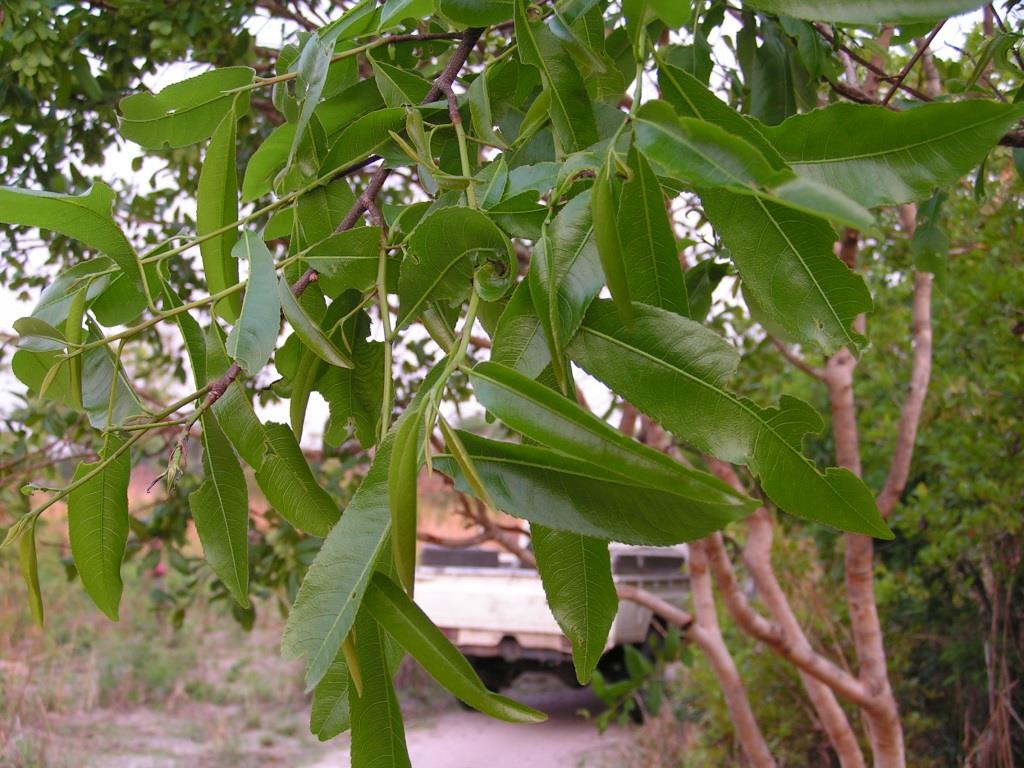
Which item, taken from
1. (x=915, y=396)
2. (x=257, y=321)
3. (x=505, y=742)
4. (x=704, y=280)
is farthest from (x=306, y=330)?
(x=505, y=742)

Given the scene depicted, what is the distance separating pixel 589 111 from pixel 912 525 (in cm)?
238

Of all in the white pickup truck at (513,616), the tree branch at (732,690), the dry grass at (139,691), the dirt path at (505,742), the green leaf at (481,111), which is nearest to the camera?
the green leaf at (481,111)

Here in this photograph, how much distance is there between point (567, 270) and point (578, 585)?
0.13m

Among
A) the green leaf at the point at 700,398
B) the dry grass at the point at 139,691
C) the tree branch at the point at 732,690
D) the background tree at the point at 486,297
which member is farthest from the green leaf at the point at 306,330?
the dry grass at the point at 139,691

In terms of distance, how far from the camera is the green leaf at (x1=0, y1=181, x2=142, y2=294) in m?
0.43

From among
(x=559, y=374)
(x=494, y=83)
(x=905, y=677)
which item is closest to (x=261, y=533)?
(x=494, y=83)

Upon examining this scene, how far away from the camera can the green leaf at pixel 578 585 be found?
0.41m

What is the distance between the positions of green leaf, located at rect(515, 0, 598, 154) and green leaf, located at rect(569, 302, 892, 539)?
0.30 ft

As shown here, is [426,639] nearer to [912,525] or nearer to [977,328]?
[977,328]

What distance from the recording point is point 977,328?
2.20 meters

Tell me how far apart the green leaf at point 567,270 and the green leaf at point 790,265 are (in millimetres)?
57

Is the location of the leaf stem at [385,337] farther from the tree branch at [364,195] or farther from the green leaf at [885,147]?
the green leaf at [885,147]

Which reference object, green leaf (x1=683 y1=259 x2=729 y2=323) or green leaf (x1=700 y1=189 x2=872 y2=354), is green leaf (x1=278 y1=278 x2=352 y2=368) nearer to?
green leaf (x1=700 y1=189 x2=872 y2=354)

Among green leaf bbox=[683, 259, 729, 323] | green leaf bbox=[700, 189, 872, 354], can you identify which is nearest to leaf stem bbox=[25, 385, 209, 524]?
green leaf bbox=[700, 189, 872, 354]
